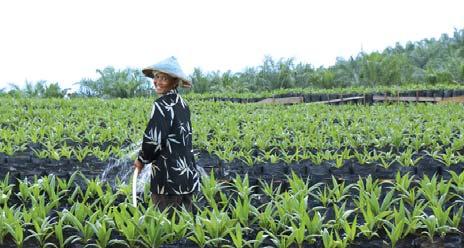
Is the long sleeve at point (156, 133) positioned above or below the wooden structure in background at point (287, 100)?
above

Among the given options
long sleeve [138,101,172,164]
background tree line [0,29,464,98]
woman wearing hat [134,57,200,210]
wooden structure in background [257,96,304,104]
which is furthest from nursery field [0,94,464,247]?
background tree line [0,29,464,98]

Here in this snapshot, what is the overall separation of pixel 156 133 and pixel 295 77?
18847 mm

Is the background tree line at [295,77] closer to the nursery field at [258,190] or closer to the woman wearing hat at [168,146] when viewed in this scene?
the nursery field at [258,190]

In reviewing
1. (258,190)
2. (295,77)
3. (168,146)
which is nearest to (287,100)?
(295,77)

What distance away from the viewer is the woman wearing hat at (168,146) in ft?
11.8

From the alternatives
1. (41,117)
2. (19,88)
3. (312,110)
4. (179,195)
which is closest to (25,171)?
(179,195)

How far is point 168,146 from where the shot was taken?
3.67 meters

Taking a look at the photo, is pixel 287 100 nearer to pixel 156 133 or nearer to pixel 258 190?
pixel 258 190

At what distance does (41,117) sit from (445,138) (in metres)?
5.81

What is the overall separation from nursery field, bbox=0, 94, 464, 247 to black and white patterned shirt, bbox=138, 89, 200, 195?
0.14m

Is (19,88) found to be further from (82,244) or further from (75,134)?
(82,244)

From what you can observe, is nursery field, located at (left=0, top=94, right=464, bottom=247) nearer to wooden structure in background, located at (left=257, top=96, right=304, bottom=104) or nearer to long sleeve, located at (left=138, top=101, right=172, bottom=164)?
long sleeve, located at (left=138, top=101, right=172, bottom=164)

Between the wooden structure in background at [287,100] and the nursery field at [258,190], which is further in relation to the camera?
the wooden structure in background at [287,100]

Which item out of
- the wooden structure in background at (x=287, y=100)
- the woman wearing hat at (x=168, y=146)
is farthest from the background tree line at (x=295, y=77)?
the woman wearing hat at (x=168, y=146)
